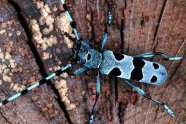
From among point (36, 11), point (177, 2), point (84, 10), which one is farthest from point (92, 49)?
point (177, 2)

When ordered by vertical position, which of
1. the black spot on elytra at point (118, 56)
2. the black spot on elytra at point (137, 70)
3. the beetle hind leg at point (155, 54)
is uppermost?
the black spot on elytra at point (118, 56)

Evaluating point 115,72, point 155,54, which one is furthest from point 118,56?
point 155,54

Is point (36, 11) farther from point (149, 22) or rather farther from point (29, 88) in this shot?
point (149, 22)

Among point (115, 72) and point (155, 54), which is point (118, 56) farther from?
point (155, 54)

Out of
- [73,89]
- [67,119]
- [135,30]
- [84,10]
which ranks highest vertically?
[84,10]

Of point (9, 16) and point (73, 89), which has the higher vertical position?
point (9, 16)

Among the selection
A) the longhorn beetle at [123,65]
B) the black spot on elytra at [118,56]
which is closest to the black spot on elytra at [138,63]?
the longhorn beetle at [123,65]

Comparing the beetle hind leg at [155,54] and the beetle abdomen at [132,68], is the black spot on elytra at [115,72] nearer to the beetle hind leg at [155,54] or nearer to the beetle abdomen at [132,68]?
the beetle abdomen at [132,68]
